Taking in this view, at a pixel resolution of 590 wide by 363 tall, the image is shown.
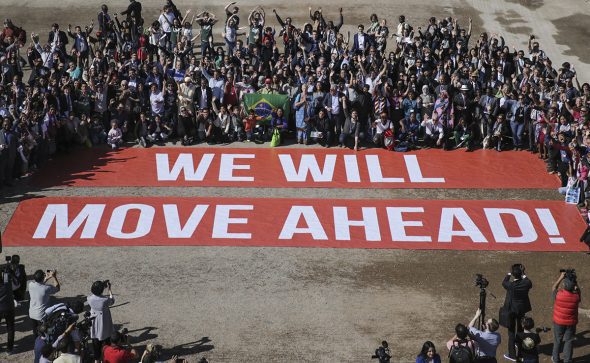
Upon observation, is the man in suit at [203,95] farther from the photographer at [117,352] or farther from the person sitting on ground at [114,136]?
the photographer at [117,352]

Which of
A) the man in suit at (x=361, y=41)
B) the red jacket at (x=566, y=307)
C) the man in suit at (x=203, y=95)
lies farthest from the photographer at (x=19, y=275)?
the man in suit at (x=361, y=41)

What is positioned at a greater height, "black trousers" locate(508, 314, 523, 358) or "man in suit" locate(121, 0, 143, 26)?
"man in suit" locate(121, 0, 143, 26)

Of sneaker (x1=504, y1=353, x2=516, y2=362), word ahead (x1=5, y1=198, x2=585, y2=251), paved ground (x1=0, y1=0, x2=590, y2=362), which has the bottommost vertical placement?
sneaker (x1=504, y1=353, x2=516, y2=362)

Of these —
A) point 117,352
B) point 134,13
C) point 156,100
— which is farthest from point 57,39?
point 117,352

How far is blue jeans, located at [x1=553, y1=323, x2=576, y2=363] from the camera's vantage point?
17953mm

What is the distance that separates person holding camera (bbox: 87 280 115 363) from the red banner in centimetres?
820

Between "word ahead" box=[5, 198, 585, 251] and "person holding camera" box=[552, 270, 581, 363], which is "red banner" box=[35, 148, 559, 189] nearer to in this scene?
"word ahead" box=[5, 198, 585, 251]

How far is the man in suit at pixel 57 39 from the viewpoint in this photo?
31.7 meters

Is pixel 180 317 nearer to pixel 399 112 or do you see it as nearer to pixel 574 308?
pixel 574 308

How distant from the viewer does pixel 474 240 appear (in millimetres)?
23078

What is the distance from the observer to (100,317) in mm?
17641

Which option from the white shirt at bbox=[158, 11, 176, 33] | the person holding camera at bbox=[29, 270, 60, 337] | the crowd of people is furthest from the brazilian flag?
the person holding camera at bbox=[29, 270, 60, 337]

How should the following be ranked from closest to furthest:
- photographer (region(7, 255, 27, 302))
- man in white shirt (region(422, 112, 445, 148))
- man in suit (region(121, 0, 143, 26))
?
photographer (region(7, 255, 27, 302))
man in white shirt (region(422, 112, 445, 148))
man in suit (region(121, 0, 143, 26))

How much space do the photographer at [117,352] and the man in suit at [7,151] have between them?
9846 millimetres
